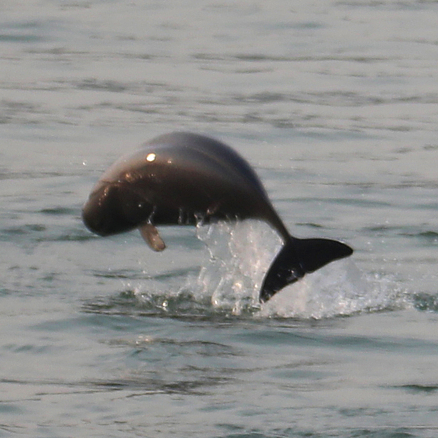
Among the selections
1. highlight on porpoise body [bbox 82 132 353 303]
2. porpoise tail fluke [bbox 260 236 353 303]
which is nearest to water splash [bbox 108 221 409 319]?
highlight on porpoise body [bbox 82 132 353 303]

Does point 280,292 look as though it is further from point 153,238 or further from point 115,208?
point 115,208

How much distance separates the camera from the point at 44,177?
11.9m

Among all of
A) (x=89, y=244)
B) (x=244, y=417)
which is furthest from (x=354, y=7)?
(x=244, y=417)

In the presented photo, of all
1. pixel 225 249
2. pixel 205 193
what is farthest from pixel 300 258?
pixel 225 249

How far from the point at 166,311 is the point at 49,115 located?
6556 mm

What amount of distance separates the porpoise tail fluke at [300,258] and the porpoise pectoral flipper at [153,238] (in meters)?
0.61

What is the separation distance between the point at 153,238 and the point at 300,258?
795 millimetres

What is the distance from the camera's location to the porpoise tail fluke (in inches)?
287

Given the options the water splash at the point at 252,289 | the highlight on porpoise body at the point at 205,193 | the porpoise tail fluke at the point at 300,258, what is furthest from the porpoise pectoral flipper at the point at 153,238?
the porpoise tail fluke at the point at 300,258

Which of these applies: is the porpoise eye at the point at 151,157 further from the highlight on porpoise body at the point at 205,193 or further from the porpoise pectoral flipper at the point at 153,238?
the porpoise pectoral flipper at the point at 153,238

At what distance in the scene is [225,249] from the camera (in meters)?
9.59

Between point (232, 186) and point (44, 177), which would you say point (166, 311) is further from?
point (44, 177)

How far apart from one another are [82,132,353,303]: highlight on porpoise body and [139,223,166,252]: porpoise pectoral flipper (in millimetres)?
18

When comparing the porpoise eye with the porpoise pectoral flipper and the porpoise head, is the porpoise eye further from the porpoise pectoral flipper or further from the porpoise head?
the porpoise pectoral flipper
